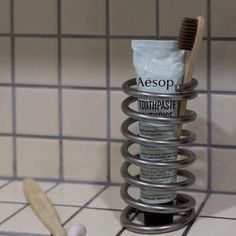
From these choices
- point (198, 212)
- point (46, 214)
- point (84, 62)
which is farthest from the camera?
point (84, 62)

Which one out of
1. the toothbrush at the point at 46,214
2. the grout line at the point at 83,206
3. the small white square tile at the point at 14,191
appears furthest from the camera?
the small white square tile at the point at 14,191

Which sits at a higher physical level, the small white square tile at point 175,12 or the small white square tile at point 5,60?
the small white square tile at point 175,12

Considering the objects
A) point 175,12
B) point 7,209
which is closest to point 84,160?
point 7,209

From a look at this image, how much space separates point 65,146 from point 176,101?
0.29m

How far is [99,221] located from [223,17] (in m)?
0.32

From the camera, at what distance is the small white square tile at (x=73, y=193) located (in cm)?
94

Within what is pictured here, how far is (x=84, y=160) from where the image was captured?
1016 mm

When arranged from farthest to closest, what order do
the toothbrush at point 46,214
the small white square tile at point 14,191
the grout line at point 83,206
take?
the small white square tile at point 14,191
the grout line at point 83,206
the toothbrush at point 46,214

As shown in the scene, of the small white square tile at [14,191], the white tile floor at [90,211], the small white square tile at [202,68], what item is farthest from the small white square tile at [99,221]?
the small white square tile at [202,68]

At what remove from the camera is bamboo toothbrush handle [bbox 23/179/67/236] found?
2.45 feet

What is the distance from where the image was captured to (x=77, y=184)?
1.02 meters

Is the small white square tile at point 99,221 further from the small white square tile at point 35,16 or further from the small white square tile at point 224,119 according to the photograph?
the small white square tile at point 35,16

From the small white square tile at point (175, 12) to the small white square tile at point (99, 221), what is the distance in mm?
267

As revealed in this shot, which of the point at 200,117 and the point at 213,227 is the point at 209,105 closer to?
the point at 200,117
